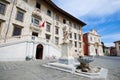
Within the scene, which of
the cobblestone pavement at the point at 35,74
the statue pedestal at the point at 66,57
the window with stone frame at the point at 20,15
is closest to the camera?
the cobblestone pavement at the point at 35,74

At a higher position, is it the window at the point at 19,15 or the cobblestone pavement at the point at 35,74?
the window at the point at 19,15

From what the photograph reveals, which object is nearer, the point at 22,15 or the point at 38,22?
the point at 22,15

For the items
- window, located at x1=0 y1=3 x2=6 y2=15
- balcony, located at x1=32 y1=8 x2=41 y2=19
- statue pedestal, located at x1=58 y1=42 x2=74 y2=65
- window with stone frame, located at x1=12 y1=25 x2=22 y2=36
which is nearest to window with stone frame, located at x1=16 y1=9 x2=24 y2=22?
window with stone frame, located at x1=12 y1=25 x2=22 y2=36

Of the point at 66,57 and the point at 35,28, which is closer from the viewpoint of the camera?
the point at 66,57

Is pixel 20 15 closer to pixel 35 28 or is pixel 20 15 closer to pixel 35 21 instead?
pixel 35 21

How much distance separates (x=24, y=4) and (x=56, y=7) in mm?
7969

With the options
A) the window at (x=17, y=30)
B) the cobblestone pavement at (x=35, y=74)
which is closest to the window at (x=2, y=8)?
the window at (x=17, y=30)

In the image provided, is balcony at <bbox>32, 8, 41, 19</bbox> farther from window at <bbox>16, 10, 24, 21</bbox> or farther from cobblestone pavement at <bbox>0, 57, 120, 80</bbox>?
cobblestone pavement at <bbox>0, 57, 120, 80</bbox>

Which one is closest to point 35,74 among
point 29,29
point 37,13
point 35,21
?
point 29,29

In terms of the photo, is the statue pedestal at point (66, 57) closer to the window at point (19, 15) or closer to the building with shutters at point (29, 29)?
the building with shutters at point (29, 29)

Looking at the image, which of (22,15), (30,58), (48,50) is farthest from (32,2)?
(30,58)

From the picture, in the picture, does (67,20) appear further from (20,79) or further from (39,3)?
(20,79)

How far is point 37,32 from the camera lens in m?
16.9

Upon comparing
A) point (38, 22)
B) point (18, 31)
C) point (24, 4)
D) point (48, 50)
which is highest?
point (24, 4)
